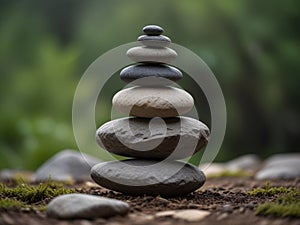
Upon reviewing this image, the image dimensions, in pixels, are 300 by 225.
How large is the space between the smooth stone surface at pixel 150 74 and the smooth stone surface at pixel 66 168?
Answer: 9.17 ft

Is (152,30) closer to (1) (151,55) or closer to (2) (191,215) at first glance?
(1) (151,55)

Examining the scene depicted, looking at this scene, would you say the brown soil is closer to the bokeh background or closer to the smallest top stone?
the smallest top stone

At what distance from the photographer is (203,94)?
13.4 metres

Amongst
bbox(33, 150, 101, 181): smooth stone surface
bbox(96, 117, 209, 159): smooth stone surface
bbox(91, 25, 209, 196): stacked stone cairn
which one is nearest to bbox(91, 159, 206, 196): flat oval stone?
bbox(91, 25, 209, 196): stacked stone cairn

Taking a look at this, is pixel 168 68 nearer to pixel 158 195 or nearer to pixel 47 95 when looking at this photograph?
pixel 158 195

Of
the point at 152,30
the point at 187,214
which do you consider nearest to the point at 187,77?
the point at 152,30

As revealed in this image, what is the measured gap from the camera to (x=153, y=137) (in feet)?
16.3

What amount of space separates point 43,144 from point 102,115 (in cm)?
210

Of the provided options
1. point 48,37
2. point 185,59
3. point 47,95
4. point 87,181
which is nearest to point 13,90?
point 47,95

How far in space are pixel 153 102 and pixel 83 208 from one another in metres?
1.47

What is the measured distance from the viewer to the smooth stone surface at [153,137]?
5008 millimetres

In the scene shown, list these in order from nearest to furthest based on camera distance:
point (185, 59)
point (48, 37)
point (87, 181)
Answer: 1. point (87, 181)
2. point (185, 59)
3. point (48, 37)

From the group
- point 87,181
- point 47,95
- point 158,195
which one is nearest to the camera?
point 158,195

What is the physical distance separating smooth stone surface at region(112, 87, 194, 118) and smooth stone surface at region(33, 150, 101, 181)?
272 cm
